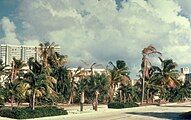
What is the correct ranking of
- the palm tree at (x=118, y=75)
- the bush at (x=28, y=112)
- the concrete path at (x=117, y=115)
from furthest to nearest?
the palm tree at (x=118, y=75) → the concrete path at (x=117, y=115) → the bush at (x=28, y=112)

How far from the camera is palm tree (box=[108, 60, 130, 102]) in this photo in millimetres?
85062

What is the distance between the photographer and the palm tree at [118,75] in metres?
85.1

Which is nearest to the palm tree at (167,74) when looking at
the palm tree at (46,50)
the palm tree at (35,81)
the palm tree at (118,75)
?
the palm tree at (118,75)

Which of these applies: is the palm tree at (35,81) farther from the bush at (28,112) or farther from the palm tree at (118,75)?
the palm tree at (118,75)

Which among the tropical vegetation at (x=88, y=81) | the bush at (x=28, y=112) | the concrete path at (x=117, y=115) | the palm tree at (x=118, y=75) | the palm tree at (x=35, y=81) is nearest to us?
the bush at (x=28, y=112)

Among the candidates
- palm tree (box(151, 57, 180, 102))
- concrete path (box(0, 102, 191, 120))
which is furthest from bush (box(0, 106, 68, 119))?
palm tree (box(151, 57, 180, 102))

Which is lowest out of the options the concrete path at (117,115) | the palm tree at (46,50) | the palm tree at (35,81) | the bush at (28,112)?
the concrete path at (117,115)

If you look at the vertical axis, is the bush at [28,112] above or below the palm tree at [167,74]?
below

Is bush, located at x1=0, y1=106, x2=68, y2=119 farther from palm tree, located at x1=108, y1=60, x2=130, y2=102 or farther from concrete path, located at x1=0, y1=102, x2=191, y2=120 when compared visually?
palm tree, located at x1=108, y1=60, x2=130, y2=102

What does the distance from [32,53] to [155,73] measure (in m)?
113

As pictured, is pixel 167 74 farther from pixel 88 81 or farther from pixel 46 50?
pixel 46 50

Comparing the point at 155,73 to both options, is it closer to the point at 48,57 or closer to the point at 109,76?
the point at 109,76

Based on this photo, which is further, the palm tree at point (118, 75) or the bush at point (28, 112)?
the palm tree at point (118, 75)

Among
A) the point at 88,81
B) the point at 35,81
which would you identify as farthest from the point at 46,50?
the point at 35,81
